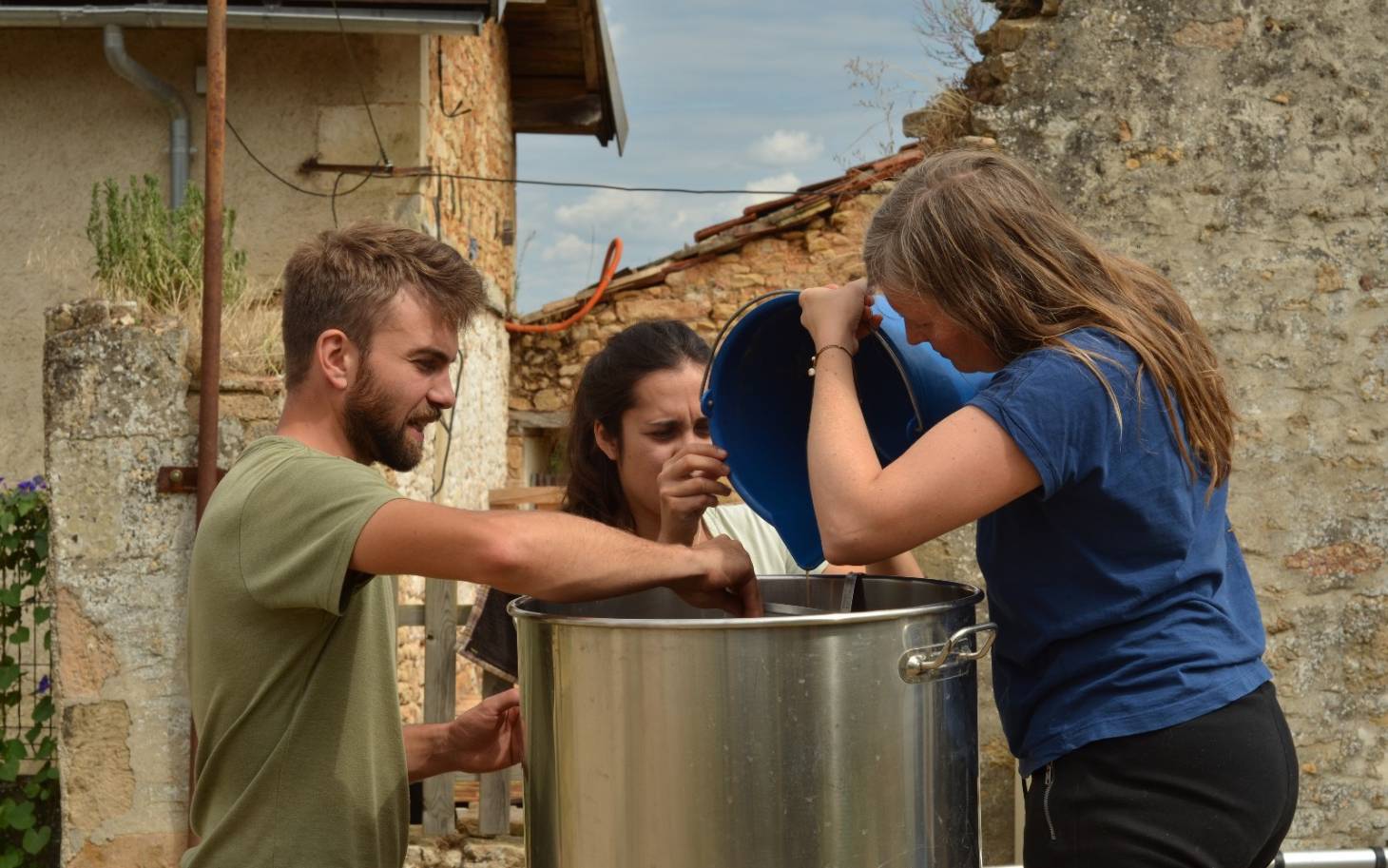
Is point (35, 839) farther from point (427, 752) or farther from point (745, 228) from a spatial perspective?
point (745, 228)

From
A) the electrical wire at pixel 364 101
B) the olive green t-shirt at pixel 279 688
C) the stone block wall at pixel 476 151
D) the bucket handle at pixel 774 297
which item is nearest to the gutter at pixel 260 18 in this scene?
the electrical wire at pixel 364 101

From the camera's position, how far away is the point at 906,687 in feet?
5.42

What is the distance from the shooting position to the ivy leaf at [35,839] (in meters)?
4.35

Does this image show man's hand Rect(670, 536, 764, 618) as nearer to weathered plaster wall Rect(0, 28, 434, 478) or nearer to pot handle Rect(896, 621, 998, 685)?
pot handle Rect(896, 621, 998, 685)

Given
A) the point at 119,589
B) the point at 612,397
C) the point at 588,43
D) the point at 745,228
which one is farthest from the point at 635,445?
the point at 588,43

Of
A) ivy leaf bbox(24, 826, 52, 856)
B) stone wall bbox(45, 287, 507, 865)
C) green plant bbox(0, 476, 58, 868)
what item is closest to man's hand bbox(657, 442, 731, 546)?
stone wall bbox(45, 287, 507, 865)

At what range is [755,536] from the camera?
274cm

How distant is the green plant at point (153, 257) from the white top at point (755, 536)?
8.13ft

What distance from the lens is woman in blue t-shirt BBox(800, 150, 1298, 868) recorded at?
1.64m

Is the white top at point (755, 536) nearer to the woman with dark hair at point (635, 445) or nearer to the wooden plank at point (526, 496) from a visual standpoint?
the woman with dark hair at point (635, 445)

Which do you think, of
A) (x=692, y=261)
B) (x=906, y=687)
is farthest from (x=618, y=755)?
(x=692, y=261)

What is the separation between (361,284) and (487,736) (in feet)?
2.58

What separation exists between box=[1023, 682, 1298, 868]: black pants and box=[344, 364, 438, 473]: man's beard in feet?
3.49

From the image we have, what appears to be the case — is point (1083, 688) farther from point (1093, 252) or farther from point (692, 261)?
point (692, 261)
